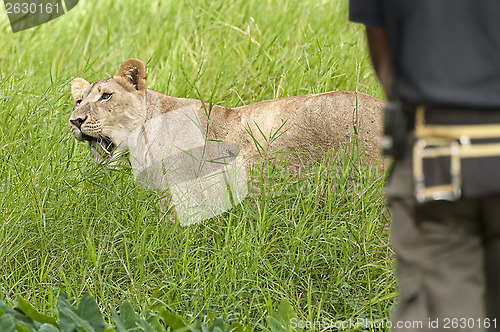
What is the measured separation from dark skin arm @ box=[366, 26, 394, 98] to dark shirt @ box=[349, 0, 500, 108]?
18cm

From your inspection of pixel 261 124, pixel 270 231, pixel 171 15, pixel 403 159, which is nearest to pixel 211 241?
pixel 270 231

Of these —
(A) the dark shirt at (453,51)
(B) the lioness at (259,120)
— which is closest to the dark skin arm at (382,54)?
(A) the dark shirt at (453,51)

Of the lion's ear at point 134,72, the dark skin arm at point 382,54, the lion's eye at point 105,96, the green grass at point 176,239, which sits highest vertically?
the dark skin arm at point 382,54

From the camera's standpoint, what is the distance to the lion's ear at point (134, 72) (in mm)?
3633

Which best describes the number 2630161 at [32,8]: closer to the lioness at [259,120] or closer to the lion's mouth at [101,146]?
the lioness at [259,120]

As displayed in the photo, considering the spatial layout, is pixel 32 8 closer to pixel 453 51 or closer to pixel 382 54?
pixel 382 54

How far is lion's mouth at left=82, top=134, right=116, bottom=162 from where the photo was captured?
354cm

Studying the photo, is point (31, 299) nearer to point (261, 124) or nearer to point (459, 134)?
point (261, 124)

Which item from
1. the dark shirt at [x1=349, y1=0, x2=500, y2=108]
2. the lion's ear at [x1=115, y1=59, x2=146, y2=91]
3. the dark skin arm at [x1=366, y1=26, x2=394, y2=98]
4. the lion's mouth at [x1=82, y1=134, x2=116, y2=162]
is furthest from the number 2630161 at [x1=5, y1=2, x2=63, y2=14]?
the dark shirt at [x1=349, y1=0, x2=500, y2=108]

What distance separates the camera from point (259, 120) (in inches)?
145

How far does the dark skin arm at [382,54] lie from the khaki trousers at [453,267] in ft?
0.81

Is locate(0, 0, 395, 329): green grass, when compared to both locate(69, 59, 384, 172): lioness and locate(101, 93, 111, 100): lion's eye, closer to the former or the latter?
locate(69, 59, 384, 172): lioness

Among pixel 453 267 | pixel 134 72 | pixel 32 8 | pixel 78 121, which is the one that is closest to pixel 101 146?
pixel 78 121

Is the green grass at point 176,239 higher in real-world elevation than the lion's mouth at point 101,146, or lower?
lower
